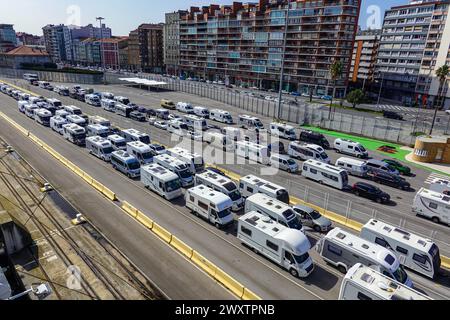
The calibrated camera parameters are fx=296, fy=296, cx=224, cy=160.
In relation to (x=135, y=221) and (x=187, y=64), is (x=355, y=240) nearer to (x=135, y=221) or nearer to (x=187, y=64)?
(x=135, y=221)

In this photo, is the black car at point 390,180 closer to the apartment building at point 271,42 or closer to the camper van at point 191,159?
the camper van at point 191,159

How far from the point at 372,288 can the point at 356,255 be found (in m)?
4.35

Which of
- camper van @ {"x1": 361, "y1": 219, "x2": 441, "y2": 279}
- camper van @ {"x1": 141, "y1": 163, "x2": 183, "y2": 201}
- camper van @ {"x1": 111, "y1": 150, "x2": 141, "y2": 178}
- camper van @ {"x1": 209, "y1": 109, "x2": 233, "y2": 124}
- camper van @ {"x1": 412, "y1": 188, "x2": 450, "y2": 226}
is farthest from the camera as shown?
camper van @ {"x1": 209, "y1": 109, "x2": 233, "y2": 124}

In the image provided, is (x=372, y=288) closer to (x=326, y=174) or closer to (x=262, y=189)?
(x=262, y=189)

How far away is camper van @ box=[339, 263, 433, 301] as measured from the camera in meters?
18.0

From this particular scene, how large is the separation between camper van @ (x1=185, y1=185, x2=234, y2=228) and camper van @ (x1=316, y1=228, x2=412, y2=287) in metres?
8.85

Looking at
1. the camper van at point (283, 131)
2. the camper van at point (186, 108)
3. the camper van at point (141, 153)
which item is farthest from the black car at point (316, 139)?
the camper van at point (186, 108)

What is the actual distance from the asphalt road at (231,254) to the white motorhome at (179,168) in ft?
12.2

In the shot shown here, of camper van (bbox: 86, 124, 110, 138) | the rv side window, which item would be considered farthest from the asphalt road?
camper van (bbox: 86, 124, 110, 138)

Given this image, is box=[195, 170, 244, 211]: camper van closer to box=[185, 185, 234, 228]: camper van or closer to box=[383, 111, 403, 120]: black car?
box=[185, 185, 234, 228]: camper van

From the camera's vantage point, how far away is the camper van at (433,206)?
31844mm

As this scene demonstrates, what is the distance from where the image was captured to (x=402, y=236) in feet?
82.9

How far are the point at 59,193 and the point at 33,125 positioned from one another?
116ft
